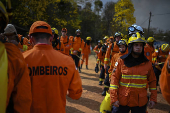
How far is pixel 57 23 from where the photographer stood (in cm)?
1983

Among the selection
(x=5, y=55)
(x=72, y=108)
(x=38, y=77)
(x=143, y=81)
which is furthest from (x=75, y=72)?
(x=72, y=108)

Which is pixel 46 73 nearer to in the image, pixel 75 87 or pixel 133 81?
pixel 75 87

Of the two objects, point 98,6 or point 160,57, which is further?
point 98,6

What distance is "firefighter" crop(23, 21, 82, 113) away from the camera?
5.54 ft

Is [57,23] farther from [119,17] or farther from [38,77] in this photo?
[38,77]

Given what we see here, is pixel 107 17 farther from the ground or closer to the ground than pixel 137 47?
farther from the ground

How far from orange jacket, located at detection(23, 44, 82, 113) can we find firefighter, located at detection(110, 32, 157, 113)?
1275mm

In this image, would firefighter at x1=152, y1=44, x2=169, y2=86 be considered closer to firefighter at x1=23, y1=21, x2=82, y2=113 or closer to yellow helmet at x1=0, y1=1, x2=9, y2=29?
firefighter at x1=23, y1=21, x2=82, y2=113

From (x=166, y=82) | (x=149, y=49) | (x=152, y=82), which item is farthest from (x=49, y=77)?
(x=149, y=49)

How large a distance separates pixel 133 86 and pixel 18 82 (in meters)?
2.04

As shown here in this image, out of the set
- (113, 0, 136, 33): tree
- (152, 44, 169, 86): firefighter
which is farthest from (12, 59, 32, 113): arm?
(113, 0, 136, 33): tree

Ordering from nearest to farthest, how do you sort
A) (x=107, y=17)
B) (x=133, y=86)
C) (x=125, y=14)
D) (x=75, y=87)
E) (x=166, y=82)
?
1. (x=75, y=87)
2. (x=166, y=82)
3. (x=133, y=86)
4. (x=125, y=14)
5. (x=107, y=17)

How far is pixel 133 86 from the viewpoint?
2.63m

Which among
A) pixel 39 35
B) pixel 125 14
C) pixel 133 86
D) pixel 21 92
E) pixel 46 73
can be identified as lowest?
pixel 133 86
